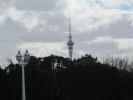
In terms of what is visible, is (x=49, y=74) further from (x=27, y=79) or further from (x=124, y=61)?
(x=124, y=61)

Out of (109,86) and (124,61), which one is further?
(124,61)

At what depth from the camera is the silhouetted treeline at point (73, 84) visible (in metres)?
63.8

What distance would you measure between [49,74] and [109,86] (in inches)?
435

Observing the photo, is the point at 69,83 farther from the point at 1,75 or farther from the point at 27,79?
the point at 1,75

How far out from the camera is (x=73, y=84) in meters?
67.8

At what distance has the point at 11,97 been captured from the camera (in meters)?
68.1

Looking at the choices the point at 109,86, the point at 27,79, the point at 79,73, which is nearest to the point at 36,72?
the point at 27,79

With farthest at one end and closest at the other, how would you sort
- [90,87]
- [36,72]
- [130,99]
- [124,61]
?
[124,61]
[36,72]
[90,87]
[130,99]

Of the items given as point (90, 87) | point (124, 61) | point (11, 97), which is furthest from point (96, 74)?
point (124, 61)

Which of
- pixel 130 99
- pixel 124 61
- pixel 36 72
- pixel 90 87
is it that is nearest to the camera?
pixel 130 99

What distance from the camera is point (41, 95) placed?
67438 millimetres

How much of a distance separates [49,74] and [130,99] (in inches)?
597

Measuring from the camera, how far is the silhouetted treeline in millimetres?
63750

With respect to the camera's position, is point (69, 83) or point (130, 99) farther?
point (69, 83)
